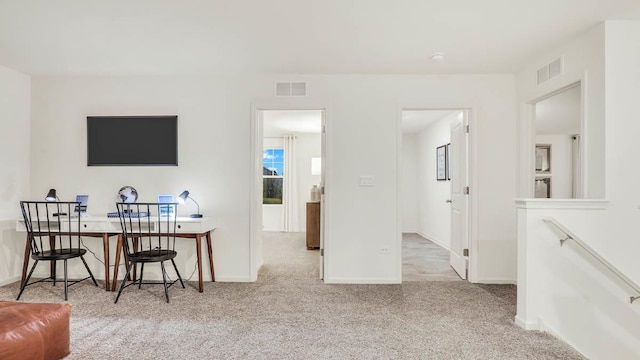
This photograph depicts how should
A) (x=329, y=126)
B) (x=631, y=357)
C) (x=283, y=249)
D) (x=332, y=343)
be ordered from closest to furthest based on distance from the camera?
(x=332, y=343) → (x=631, y=357) → (x=329, y=126) → (x=283, y=249)

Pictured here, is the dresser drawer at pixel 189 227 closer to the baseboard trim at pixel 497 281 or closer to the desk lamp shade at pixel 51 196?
the desk lamp shade at pixel 51 196

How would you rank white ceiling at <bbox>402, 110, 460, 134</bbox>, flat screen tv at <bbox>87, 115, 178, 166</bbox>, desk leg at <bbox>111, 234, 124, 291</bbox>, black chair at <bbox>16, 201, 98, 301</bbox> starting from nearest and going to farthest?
black chair at <bbox>16, 201, 98, 301</bbox>
desk leg at <bbox>111, 234, 124, 291</bbox>
flat screen tv at <bbox>87, 115, 178, 166</bbox>
white ceiling at <bbox>402, 110, 460, 134</bbox>

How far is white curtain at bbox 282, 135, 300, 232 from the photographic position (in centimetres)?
789

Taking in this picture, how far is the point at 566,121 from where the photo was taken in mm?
5957

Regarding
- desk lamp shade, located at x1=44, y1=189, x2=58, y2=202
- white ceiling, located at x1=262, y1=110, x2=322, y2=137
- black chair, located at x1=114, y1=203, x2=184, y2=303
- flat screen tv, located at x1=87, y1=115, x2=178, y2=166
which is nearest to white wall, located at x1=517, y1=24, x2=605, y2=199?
white ceiling, located at x1=262, y1=110, x2=322, y2=137

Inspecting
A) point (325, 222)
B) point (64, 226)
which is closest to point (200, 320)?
point (325, 222)

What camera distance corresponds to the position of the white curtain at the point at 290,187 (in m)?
7.89

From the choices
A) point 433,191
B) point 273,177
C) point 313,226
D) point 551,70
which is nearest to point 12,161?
point 313,226

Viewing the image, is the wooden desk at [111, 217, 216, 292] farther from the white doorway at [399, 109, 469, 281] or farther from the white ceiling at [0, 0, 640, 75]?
the white doorway at [399, 109, 469, 281]

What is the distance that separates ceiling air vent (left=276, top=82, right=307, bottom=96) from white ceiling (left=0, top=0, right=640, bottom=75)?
0.59 feet

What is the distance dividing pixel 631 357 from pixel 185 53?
4.33m

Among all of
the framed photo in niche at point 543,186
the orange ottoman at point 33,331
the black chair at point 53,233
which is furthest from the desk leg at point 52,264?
the framed photo in niche at point 543,186

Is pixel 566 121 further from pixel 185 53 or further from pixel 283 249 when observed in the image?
pixel 185 53

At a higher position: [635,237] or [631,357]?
[635,237]
